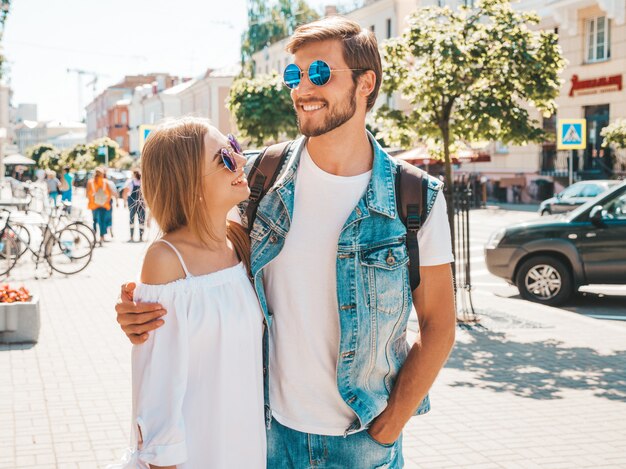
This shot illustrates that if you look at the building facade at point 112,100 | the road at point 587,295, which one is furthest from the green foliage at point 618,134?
the building facade at point 112,100

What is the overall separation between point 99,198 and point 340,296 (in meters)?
17.0

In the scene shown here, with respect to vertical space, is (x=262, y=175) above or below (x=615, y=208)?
above

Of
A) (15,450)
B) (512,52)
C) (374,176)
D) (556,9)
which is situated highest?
(556,9)

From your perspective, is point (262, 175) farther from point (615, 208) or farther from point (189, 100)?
point (189, 100)

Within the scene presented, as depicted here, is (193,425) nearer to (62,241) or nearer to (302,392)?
(302,392)

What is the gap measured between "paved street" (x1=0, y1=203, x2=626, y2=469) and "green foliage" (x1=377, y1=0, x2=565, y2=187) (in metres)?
2.33

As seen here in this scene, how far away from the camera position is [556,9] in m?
33.8

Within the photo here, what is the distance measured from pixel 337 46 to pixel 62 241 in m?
12.1

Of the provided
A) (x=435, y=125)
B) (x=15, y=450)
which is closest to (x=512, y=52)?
(x=435, y=125)

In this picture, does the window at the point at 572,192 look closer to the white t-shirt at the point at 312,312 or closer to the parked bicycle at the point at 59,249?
the parked bicycle at the point at 59,249

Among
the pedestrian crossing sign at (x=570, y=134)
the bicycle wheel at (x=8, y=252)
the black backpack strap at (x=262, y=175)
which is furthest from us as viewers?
the pedestrian crossing sign at (x=570, y=134)

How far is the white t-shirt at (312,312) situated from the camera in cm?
242

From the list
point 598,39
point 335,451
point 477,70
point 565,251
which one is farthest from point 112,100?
point 335,451

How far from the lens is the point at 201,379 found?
2316mm
